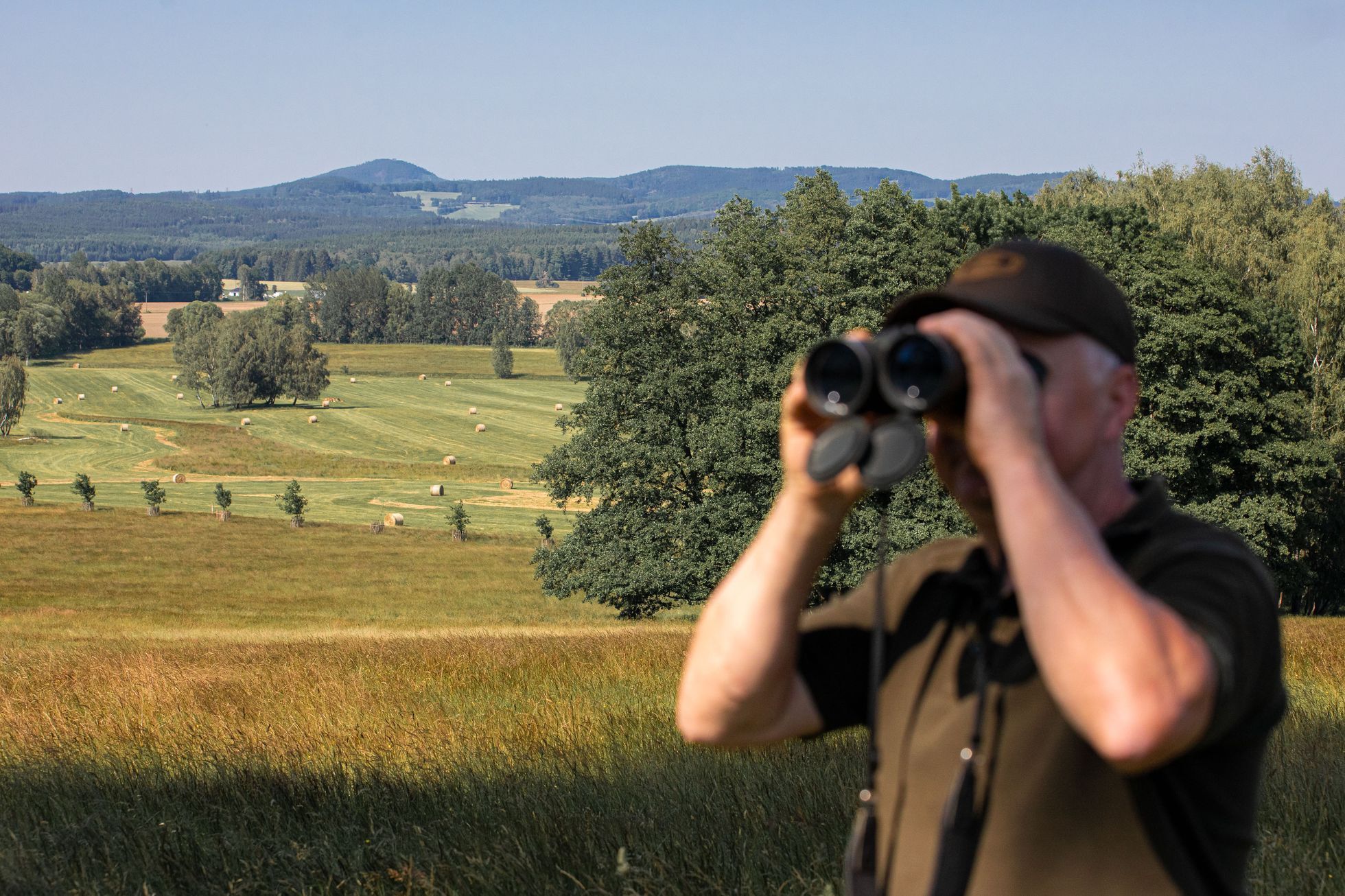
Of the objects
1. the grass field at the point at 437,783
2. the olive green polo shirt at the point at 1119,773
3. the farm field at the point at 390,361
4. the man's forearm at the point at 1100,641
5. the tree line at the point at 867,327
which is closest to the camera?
the man's forearm at the point at 1100,641

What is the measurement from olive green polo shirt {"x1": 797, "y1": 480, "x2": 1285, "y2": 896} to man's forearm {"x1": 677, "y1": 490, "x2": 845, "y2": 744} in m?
0.24

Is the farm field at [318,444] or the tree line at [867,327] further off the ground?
the tree line at [867,327]

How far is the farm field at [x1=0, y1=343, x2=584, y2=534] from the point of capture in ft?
247

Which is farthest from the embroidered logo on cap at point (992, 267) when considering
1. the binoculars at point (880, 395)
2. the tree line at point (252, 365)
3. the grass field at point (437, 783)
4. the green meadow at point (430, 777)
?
the tree line at point (252, 365)

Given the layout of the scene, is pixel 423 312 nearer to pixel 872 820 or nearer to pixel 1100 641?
pixel 872 820

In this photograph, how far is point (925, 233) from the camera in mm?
30531

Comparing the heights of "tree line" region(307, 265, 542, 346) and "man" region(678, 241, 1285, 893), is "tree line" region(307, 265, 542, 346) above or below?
below

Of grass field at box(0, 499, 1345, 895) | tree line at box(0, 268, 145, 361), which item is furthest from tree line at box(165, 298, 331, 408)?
grass field at box(0, 499, 1345, 895)

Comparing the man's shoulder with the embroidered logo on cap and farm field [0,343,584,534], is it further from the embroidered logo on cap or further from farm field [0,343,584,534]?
farm field [0,343,584,534]

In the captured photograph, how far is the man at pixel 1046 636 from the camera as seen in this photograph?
1410mm

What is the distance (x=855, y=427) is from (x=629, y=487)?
33.9m

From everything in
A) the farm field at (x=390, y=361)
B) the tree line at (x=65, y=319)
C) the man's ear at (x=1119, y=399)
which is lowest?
the farm field at (x=390, y=361)

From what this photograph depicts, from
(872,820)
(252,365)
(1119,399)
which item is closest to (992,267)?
(1119,399)

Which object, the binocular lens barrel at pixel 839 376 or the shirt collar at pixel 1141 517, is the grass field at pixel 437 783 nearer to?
the shirt collar at pixel 1141 517
